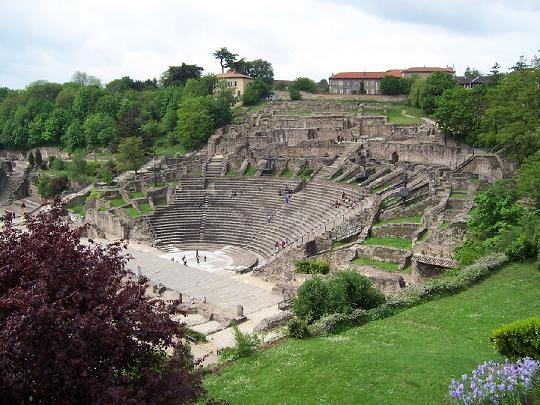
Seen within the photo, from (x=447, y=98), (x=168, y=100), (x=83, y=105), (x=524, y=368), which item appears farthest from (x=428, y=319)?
(x=83, y=105)

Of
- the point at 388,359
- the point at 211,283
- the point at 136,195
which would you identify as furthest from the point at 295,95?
the point at 388,359

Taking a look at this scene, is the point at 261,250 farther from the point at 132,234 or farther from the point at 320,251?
the point at 132,234

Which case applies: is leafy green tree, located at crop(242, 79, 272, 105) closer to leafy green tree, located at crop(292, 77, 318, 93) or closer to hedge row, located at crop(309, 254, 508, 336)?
leafy green tree, located at crop(292, 77, 318, 93)

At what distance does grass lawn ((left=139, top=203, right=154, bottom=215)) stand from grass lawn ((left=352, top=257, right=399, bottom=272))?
65.3 ft

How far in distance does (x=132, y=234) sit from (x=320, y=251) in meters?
16.2

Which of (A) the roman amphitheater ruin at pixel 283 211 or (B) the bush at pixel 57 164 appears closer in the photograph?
(A) the roman amphitheater ruin at pixel 283 211

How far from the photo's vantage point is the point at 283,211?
37.0m

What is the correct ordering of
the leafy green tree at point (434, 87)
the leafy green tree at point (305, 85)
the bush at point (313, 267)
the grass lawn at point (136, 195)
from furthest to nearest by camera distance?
the leafy green tree at point (305, 85) < the leafy green tree at point (434, 87) < the grass lawn at point (136, 195) < the bush at point (313, 267)

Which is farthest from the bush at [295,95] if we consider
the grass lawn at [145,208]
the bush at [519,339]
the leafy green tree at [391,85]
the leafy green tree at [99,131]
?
the bush at [519,339]

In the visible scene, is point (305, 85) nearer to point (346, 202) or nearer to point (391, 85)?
point (391, 85)

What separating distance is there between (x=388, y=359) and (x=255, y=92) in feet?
211

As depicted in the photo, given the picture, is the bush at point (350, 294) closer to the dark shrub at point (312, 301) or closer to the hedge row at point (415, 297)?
the dark shrub at point (312, 301)

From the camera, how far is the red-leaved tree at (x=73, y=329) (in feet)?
20.1

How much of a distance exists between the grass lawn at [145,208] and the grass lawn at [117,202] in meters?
1.72
